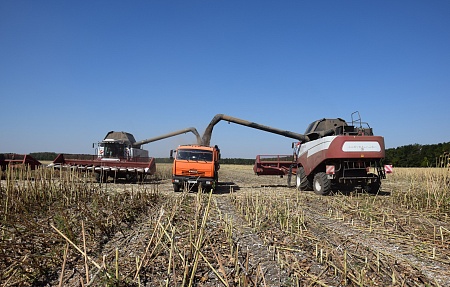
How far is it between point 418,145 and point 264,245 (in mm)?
57175

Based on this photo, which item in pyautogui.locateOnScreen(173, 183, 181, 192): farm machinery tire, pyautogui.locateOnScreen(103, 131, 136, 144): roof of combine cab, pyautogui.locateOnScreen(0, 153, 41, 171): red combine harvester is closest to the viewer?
pyautogui.locateOnScreen(173, 183, 181, 192): farm machinery tire

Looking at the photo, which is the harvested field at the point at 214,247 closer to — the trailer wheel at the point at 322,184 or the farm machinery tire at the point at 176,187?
the trailer wheel at the point at 322,184

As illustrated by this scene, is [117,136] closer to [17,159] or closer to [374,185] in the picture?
[17,159]

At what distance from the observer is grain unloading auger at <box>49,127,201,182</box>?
15.8 m

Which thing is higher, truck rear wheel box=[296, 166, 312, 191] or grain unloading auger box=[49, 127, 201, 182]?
grain unloading auger box=[49, 127, 201, 182]

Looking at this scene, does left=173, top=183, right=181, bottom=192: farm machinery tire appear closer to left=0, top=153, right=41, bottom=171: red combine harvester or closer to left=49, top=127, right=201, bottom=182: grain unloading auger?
left=49, top=127, right=201, bottom=182: grain unloading auger

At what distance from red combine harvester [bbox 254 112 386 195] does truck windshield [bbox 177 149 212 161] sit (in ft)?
13.5

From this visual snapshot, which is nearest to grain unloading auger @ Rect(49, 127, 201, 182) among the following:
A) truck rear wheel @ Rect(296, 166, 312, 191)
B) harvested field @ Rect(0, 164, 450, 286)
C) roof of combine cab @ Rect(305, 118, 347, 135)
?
truck rear wheel @ Rect(296, 166, 312, 191)

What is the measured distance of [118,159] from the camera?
1808 centimetres

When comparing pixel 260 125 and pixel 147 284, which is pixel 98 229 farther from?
pixel 260 125

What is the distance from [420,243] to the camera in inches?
210

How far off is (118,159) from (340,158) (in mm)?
12188

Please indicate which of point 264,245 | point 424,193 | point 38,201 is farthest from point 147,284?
point 424,193

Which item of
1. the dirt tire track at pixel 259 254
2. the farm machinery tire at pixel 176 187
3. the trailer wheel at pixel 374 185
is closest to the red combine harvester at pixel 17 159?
the farm machinery tire at pixel 176 187
